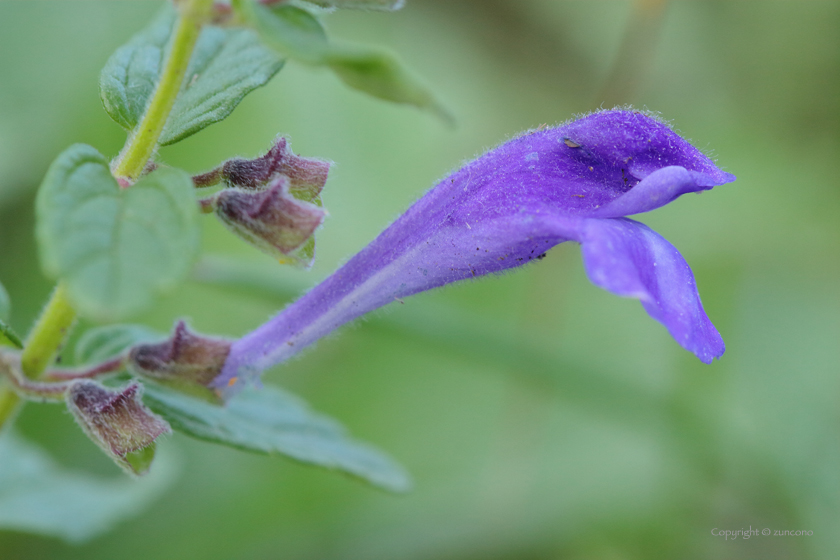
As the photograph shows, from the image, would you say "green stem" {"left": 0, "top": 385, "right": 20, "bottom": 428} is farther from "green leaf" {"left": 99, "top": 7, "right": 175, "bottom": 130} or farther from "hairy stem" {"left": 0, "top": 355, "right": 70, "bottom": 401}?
Result: "green leaf" {"left": 99, "top": 7, "right": 175, "bottom": 130}

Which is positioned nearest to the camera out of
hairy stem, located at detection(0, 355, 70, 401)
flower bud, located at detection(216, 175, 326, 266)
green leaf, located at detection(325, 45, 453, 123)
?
green leaf, located at detection(325, 45, 453, 123)

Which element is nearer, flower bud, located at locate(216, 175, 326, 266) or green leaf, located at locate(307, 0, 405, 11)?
green leaf, located at locate(307, 0, 405, 11)

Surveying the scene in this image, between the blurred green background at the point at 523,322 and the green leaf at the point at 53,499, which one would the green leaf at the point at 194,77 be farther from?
the green leaf at the point at 53,499

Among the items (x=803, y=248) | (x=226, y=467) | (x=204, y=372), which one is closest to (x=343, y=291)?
(x=204, y=372)

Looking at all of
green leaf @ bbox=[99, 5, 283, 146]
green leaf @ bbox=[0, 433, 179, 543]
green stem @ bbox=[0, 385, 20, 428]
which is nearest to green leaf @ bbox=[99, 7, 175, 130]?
green leaf @ bbox=[99, 5, 283, 146]

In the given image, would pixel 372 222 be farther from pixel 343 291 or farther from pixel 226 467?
pixel 343 291

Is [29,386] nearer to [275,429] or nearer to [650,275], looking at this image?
[275,429]

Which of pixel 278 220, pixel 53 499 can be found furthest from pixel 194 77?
pixel 53 499
